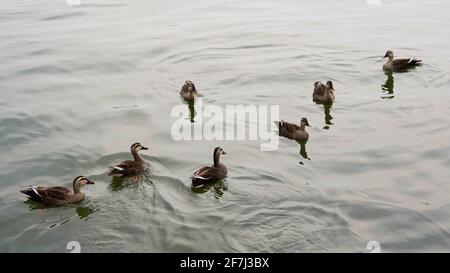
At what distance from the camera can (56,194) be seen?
11.9 m

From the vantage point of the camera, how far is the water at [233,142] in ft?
36.3

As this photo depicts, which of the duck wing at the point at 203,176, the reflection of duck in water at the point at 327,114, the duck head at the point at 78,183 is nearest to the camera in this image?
the duck head at the point at 78,183

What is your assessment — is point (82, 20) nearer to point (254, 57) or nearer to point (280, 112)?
point (254, 57)

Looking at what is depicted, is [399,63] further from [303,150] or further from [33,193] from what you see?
[33,193]

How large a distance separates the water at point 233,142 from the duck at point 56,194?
0.67ft

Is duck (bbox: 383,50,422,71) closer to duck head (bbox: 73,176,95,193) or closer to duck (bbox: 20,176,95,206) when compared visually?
duck head (bbox: 73,176,95,193)

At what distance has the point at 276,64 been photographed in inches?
852

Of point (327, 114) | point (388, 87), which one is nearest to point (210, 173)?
point (327, 114)

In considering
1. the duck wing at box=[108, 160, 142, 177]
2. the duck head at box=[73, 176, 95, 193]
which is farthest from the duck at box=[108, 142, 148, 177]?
the duck head at box=[73, 176, 95, 193]

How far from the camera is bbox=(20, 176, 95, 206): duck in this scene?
11.8 m

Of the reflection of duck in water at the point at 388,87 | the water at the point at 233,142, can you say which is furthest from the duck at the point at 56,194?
the reflection of duck in water at the point at 388,87

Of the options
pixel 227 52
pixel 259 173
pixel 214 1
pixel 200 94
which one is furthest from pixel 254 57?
pixel 214 1

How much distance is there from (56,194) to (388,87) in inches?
481

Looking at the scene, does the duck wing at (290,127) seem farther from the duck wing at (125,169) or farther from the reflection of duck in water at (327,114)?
the duck wing at (125,169)
